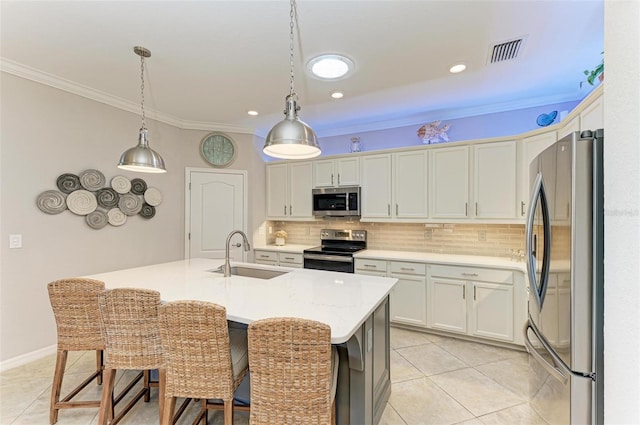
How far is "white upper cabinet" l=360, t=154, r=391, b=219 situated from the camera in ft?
12.9

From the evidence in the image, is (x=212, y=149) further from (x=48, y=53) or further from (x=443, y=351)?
(x=443, y=351)

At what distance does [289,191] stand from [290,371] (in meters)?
3.63

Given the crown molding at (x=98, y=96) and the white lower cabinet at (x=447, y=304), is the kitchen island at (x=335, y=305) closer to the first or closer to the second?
the white lower cabinet at (x=447, y=304)

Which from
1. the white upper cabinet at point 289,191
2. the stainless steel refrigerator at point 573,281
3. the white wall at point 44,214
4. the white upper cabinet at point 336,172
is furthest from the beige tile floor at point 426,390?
the white upper cabinet at point 289,191

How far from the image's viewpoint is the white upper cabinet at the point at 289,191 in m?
4.57

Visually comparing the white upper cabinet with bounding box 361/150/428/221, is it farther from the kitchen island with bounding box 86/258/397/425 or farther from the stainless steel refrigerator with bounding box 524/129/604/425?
the stainless steel refrigerator with bounding box 524/129/604/425

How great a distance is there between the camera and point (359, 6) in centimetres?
191

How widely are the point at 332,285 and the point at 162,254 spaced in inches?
119

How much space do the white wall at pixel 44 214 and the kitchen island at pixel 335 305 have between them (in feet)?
3.59

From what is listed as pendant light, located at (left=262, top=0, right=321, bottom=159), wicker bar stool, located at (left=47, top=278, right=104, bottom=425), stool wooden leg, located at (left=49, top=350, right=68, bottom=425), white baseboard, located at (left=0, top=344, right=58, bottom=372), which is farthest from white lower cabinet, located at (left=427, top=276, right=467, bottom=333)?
white baseboard, located at (left=0, top=344, right=58, bottom=372)

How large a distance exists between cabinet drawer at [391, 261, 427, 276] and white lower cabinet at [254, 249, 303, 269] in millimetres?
1380

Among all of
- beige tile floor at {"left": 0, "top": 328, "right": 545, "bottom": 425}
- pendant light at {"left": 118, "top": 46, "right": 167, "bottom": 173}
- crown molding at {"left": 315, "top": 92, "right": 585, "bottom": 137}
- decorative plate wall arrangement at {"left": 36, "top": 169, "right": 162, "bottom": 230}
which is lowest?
beige tile floor at {"left": 0, "top": 328, "right": 545, "bottom": 425}

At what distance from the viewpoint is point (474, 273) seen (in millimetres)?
3146

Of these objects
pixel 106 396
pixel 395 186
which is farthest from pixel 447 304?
pixel 106 396
